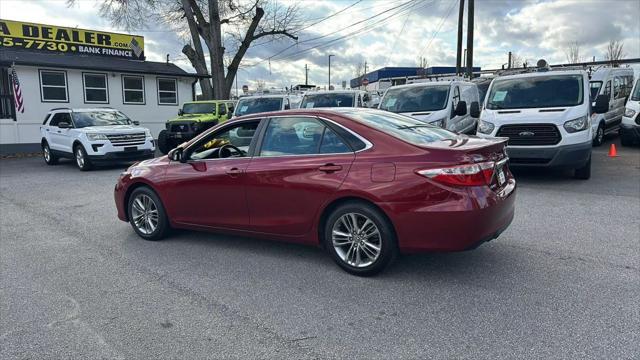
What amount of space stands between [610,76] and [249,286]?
15.2m

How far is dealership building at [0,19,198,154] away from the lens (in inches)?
737

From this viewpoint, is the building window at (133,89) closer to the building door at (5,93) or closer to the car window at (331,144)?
the building door at (5,93)

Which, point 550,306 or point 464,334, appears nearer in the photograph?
point 464,334

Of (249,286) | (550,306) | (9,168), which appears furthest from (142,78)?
(550,306)

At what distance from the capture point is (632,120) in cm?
1313

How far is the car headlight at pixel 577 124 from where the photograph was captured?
8.25 meters

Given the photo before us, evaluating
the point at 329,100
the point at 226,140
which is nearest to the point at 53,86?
the point at 329,100

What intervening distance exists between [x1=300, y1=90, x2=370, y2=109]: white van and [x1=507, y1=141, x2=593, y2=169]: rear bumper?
5067 mm

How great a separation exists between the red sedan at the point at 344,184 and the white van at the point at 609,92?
11626 millimetres

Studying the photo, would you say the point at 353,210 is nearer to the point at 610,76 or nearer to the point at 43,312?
the point at 43,312

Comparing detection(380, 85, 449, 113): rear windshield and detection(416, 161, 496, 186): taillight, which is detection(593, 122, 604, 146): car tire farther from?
detection(416, 161, 496, 186): taillight

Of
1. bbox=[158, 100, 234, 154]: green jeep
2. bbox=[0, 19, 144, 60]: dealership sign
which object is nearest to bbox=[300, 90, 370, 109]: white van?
bbox=[158, 100, 234, 154]: green jeep

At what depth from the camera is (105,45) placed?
2391 centimetres

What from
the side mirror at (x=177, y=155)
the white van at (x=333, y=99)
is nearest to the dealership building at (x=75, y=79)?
the white van at (x=333, y=99)
